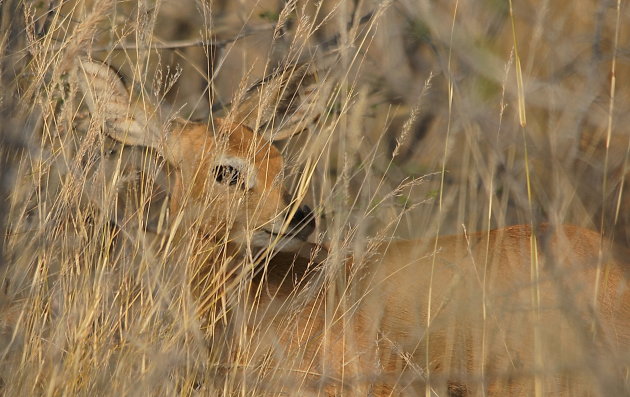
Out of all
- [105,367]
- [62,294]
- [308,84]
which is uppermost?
[308,84]

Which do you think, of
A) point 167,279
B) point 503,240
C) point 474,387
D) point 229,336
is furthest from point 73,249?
point 503,240

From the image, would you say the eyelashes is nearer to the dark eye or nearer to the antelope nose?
the dark eye

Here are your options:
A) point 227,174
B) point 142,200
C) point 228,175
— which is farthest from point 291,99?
point 142,200

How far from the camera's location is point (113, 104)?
3.15 meters

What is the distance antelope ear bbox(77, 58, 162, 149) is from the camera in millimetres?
2569

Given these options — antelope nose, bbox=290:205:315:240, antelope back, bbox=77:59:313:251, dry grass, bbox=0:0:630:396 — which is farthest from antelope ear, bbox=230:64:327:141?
antelope nose, bbox=290:205:315:240

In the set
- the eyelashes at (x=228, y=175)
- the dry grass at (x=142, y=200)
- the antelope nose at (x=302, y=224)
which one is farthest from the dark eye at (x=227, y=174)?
the antelope nose at (x=302, y=224)

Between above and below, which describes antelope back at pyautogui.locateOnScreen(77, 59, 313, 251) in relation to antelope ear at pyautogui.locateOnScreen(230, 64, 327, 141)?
below

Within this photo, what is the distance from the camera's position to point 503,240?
3.28m

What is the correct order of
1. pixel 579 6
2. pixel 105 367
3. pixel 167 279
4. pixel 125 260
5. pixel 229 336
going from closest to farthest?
pixel 105 367
pixel 167 279
pixel 125 260
pixel 229 336
pixel 579 6

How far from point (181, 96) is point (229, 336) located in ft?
8.43

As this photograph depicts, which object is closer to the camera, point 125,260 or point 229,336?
point 125,260

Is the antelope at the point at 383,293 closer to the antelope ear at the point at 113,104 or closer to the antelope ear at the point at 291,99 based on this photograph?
the antelope ear at the point at 113,104

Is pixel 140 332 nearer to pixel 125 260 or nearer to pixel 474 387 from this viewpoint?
pixel 125 260
